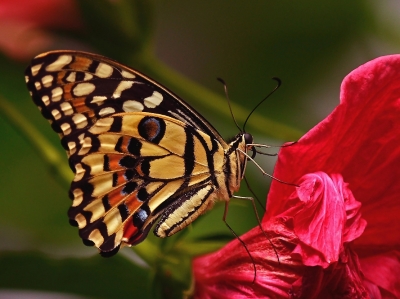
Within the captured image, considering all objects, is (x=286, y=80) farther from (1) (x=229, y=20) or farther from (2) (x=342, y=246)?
(2) (x=342, y=246)

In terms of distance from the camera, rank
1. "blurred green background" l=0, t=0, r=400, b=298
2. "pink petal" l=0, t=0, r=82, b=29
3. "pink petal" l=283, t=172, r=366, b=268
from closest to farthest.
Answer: "pink petal" l=283, t=172, r=366, b=268 → "blurred green background" l=0, t=0, r=400, b=298 → "pink petal" l=0, t=0, r=82, b=29

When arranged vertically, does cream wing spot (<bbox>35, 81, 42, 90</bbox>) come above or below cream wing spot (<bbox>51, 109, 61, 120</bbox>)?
above

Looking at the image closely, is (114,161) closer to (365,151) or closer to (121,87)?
(121,87)

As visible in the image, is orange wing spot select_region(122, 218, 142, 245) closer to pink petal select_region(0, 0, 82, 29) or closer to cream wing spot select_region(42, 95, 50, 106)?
cream wing spot select_region(42, 95, 50, 106)

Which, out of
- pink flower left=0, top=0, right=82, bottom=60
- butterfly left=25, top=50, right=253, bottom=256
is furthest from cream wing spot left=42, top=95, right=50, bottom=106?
pink flower left=0, top=0, right=82, bottom=60

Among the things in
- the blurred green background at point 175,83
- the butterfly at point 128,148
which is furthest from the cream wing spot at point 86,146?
the blurred green background at point 175,83

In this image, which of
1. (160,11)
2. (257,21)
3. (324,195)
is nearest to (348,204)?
(324,195)

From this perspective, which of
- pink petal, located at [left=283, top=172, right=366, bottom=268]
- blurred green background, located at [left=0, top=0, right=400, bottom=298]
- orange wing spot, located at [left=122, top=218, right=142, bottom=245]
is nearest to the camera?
pink petal, located at [left=283, top=172, right=366, bottom=268]
